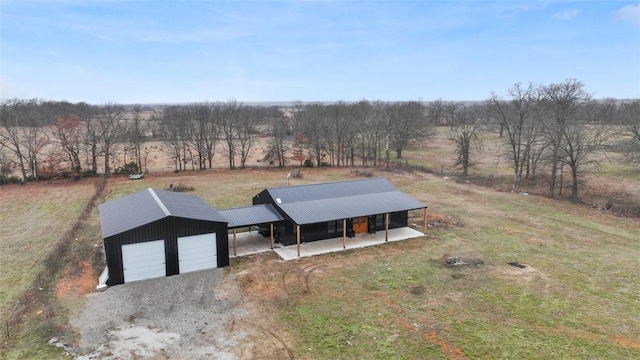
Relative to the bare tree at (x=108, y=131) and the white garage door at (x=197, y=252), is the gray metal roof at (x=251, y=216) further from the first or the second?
the bare tree at (x=108, y=131)

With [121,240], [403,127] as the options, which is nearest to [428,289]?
[121,240]

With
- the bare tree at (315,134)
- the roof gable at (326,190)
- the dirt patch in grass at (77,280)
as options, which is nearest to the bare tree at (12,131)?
the dirt patch in grass at (77,280)

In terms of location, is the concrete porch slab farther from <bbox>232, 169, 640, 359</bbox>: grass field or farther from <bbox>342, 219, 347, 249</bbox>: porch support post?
<bbox>232, 169, 640, 359</bbox>: grass field

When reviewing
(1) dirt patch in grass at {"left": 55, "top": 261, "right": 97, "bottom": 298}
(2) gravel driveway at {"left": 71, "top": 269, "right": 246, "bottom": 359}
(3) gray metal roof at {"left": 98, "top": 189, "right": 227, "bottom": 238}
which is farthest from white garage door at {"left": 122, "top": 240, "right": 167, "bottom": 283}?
(1) dirt patch in grass at {"left": 55, "top": 261, "right": 97, "bottom": 298}

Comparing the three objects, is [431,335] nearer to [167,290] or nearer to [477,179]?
[167,290]

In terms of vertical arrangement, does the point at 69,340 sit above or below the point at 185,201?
below

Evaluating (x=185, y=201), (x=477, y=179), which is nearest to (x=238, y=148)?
(x=477, y=179)
